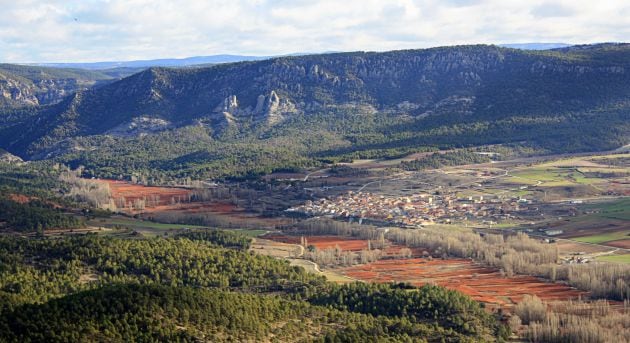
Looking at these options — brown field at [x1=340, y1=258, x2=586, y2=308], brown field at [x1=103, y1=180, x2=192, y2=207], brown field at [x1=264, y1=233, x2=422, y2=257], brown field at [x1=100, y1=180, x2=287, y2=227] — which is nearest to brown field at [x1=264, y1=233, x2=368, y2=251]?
brown field at [x1=264, y1=233, x2=422, y2=257]

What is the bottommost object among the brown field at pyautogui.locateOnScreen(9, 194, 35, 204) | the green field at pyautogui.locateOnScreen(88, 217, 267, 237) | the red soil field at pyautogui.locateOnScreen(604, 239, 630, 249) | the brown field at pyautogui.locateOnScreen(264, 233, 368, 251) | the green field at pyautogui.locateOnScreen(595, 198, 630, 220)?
the brown field at pyautogui.locateOnScreen(264, 233, 368, 251)

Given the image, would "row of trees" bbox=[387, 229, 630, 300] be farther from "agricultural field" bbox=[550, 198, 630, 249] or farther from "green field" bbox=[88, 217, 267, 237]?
"green field" bbox=[88, 217, 267, 237]

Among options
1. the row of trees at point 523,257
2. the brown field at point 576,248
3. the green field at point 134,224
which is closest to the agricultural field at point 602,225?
the brown field at point 576,248

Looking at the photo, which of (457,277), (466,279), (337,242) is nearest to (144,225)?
(337,242)

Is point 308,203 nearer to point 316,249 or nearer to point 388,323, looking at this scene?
point 316,249

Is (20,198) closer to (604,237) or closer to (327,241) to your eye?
(327,241)

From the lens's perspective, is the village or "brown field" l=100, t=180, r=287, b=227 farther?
"brown field" l=100, t=180, r=287, b=227
